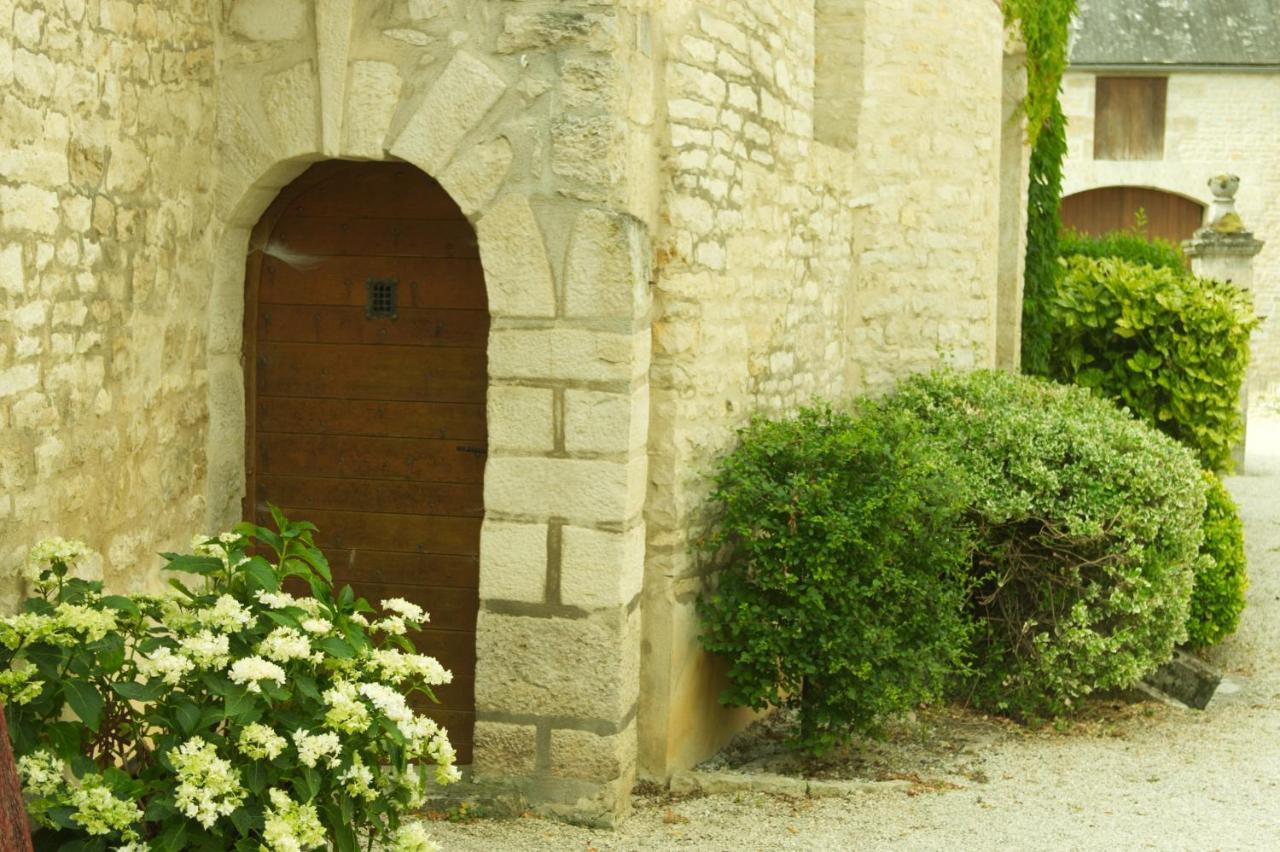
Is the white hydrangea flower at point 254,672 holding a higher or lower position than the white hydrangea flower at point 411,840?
higher

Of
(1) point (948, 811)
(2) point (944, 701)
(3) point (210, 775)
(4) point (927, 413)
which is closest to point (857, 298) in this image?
(4) point (927, 413)

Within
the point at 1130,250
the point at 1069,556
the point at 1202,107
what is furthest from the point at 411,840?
the point at 1202,107

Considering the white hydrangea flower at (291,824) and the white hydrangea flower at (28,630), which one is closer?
the white hydrangea flower at (291,824)

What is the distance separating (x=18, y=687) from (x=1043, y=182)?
29.2ft

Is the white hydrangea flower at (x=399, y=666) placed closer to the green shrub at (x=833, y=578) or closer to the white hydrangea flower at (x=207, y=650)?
the white hydrangea flower at (x=207, y=650)

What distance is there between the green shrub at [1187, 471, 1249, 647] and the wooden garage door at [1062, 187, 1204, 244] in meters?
14.5

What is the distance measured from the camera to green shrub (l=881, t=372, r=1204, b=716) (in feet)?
22.2

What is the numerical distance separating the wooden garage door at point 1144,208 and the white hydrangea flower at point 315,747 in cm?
2004

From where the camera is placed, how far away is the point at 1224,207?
597 inches

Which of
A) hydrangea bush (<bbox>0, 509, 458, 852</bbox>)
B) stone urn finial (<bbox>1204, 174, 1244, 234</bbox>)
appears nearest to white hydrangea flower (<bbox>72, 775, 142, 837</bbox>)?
hydrangea bush (<bbox>0, 509, 458, 852</bbox>)

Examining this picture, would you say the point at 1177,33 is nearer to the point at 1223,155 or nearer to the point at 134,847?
the point at 1223,155

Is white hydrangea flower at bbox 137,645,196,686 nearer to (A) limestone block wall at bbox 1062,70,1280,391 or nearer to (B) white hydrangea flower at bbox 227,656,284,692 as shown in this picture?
(B) white hydrangea flower at bbox 227,656,284,692

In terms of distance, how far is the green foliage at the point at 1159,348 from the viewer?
36.9 ft

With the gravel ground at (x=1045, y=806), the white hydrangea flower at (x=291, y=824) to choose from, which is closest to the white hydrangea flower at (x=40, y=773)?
the white hydrangea flower at (x=291, y=824)
